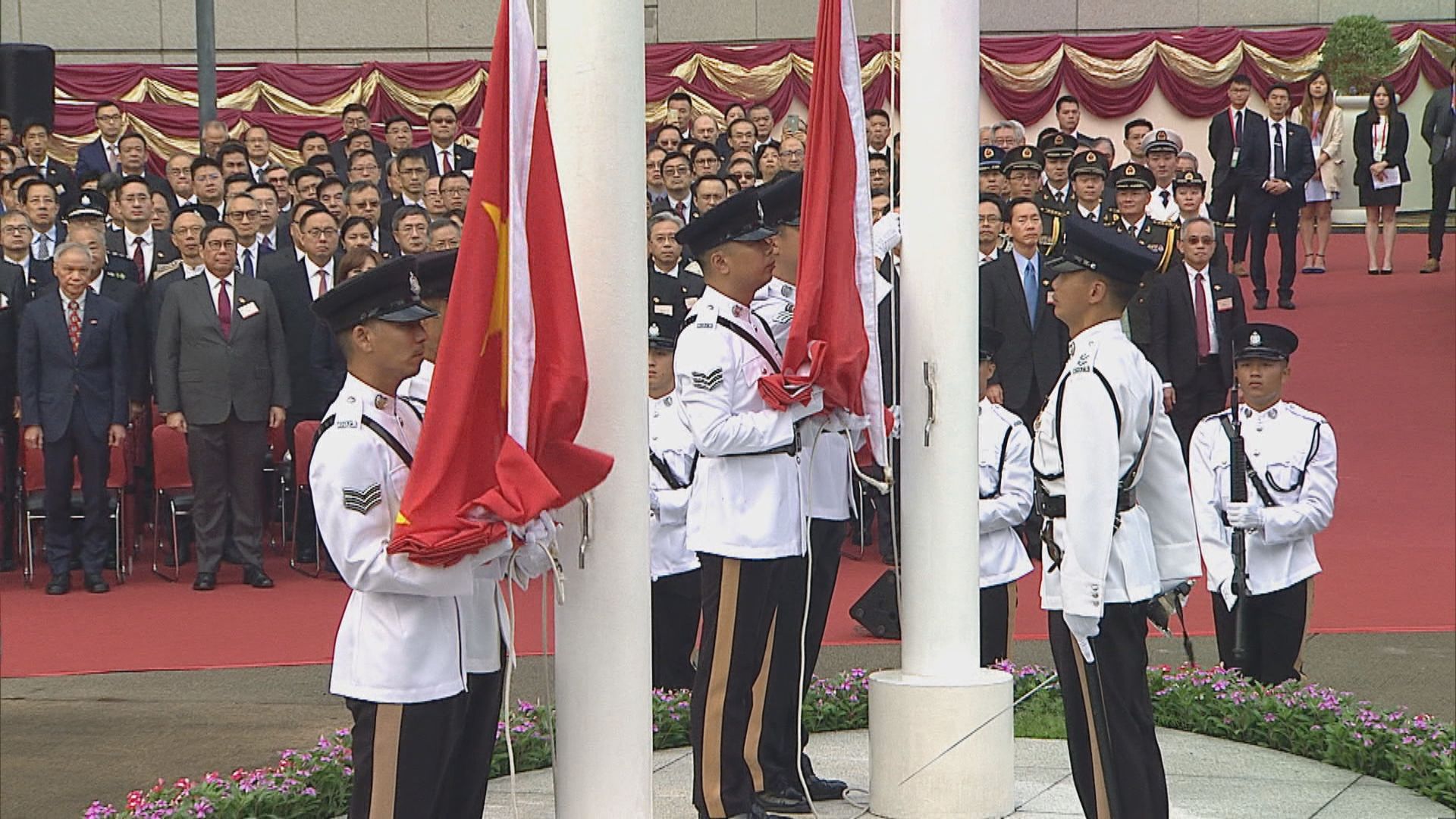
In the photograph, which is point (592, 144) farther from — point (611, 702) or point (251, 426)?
point (251, 426)

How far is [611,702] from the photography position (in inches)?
175

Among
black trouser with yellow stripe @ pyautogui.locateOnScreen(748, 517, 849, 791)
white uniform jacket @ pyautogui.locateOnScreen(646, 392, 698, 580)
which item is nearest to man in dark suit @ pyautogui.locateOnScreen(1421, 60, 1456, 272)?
white uniform jacket @ pyautogui.locateOnScreen(646, 392, 698, 580)

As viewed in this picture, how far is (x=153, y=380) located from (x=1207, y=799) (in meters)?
6.81

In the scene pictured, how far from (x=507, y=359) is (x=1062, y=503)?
1.72 metres

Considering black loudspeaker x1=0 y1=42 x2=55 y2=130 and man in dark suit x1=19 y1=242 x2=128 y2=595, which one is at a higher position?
black loudspeaker x1=0 y1=42 x2=55 y2=130

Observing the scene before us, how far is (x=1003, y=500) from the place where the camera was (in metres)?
7.41

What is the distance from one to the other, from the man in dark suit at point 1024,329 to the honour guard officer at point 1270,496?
351 cm

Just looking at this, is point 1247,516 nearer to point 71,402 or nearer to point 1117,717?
point 1117,717

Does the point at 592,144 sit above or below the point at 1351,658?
above

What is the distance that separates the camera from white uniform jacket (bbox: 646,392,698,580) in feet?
25.0

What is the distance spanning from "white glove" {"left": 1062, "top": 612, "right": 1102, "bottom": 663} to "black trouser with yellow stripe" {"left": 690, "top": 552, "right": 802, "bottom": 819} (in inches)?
43.0

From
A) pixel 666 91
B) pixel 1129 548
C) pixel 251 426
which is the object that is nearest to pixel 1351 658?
pixel 1129 548

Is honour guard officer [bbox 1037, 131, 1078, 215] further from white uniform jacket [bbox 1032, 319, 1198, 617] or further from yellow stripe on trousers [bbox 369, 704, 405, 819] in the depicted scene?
yellow stripe on trousers [bbox 369, 704, 405, 819]

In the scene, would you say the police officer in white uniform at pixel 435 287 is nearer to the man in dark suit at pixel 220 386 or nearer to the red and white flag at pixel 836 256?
the red and white flag at pixel 836 256
